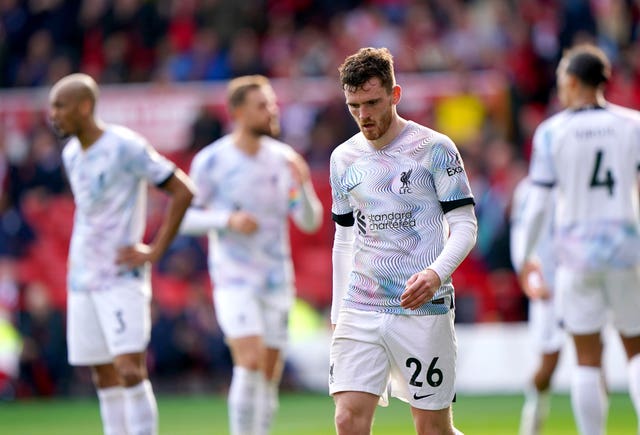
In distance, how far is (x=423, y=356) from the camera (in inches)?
287

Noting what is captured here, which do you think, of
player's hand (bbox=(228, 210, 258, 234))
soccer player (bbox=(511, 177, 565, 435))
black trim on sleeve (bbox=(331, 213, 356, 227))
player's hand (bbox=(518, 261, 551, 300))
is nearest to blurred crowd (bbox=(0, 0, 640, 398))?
soccer player (bbox=(511, 177, 565, 435))

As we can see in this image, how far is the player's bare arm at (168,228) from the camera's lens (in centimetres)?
983

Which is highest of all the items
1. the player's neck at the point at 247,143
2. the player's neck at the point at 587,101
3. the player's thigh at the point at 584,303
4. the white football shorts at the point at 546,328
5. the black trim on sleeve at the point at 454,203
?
the player's neck at the point at 587,101

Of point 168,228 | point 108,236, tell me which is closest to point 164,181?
point 168,228

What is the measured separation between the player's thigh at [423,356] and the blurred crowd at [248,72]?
10765mm

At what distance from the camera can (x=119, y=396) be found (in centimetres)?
990

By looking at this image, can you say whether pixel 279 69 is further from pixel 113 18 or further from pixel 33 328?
pixel 33 328

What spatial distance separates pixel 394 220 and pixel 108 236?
3.17 meters

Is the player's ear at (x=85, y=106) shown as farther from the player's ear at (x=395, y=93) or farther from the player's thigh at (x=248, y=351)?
the player's ear at (x=395, y=93)

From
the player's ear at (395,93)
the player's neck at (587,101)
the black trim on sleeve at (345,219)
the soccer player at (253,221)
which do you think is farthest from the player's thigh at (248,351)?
the player's ear at (395,93)

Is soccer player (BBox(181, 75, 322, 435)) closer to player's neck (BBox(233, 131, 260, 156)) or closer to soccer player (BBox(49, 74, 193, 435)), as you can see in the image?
player's neck (BBox(233, 131, 260, 156))

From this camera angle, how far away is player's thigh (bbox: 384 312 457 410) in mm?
7277

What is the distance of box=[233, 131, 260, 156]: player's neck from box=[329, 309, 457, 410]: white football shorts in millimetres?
4557

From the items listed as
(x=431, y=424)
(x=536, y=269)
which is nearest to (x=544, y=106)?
(x=536, y=269)
